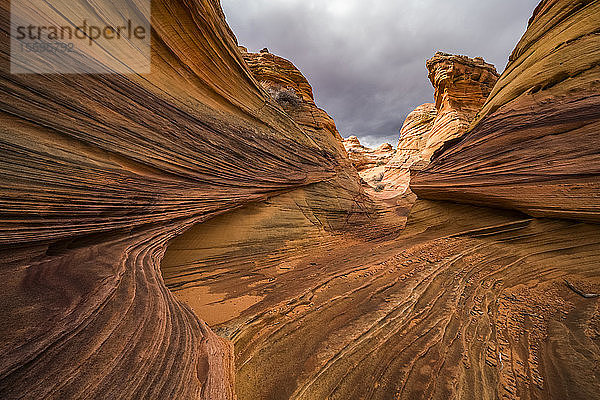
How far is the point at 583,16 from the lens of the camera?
4480 mm

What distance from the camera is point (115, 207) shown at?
279 cm

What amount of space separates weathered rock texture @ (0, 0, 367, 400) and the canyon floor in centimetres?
70

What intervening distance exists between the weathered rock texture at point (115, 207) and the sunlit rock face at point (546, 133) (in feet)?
17.8

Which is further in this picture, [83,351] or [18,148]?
[18,148]

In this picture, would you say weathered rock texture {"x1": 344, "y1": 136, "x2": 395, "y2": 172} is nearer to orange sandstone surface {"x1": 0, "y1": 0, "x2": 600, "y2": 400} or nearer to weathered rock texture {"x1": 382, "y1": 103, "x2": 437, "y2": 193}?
weathered rock texture {"x1": 382, "y1": 103, "x2": 437, "y2": 193}

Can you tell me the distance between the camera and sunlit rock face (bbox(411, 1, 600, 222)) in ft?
11.7

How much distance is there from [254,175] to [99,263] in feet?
12.2

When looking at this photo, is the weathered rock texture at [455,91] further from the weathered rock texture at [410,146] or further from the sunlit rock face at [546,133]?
the sunlit rock face at [546,133]

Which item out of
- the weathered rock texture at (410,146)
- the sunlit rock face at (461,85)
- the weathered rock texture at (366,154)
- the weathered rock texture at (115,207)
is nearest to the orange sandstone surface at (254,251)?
the weathered rock texture at (115,207)

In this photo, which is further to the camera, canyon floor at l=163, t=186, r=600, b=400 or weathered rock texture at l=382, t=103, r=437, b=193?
weathered rock texture at l=382, t=103, r=437, b=193

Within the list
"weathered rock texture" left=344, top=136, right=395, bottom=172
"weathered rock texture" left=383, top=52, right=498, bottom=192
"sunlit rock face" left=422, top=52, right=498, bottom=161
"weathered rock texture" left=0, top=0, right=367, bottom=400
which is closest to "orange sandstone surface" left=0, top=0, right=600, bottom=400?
"weathered rock texture" left=0, top=0, right=367, bottom=400

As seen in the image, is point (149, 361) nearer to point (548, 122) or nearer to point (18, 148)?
point (18, 148)

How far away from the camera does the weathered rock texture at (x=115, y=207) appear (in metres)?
1.25

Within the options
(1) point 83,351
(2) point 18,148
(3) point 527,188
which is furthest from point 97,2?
(3) point 527,188
